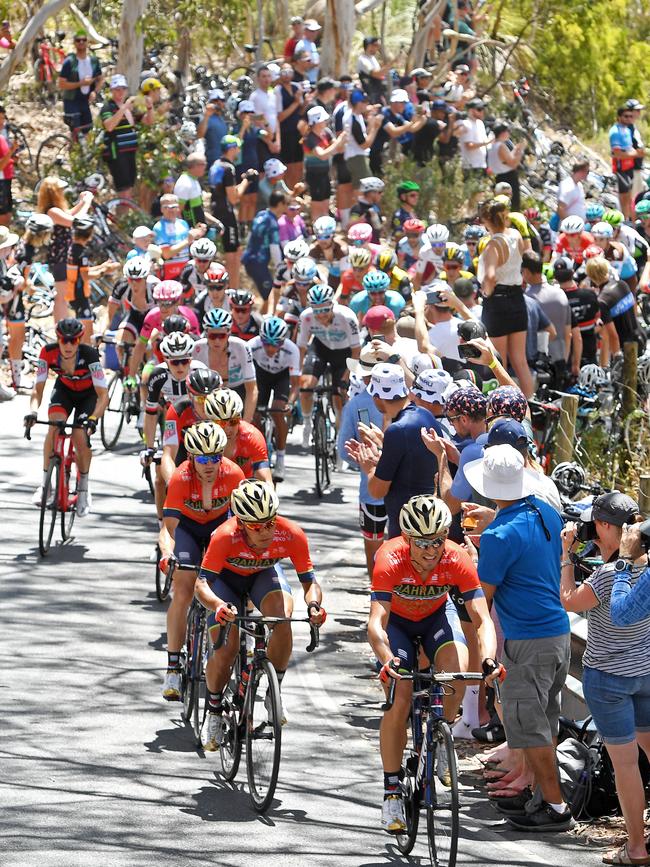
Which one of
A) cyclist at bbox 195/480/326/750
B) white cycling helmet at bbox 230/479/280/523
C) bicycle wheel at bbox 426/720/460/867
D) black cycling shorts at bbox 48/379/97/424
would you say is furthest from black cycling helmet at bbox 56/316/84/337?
bicycle wheel at bbox 426/720/460/867

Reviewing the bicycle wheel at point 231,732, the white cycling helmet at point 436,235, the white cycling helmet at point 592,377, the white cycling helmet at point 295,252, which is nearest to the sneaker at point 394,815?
the bicycle wheel at point 231,732

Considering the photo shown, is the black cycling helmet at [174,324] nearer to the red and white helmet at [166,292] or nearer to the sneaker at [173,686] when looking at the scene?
the red and white helmet at [166,292]

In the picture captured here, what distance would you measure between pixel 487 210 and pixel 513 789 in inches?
271

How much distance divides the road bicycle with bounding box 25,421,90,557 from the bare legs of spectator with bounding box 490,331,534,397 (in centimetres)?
392

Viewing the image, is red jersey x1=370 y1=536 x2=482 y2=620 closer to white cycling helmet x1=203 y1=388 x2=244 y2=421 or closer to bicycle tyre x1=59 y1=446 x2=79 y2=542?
white cycling helmet x1=203 y1=388 x2=244 y2=421

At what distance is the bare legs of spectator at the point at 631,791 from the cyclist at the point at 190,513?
9.81 feet

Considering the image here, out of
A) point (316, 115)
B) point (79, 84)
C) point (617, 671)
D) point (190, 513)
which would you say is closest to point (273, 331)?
point (190, 513)

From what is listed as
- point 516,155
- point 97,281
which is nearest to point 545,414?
point 97,281

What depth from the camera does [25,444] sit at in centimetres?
1798

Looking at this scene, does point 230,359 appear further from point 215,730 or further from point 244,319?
point 215,730

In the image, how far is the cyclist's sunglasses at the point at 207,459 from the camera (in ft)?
32.0

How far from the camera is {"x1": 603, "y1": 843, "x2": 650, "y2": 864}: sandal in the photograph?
7.74m

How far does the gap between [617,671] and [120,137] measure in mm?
17226

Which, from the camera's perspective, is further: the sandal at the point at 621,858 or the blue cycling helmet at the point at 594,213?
the blue cycling helmet at the point at 594,213
